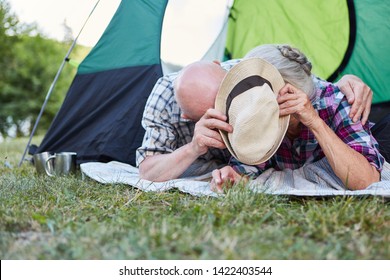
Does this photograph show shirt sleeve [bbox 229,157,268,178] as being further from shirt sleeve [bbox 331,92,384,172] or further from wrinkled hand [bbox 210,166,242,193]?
shirt sleeve [bbox 331,92,384,172]

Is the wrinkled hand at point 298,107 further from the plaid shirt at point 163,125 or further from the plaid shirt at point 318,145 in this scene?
the plaid shirt at point 163,125

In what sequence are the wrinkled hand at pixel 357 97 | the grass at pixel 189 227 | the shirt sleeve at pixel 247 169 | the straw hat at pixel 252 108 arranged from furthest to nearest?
the shirt sleeve at pixel 247 169 → the wrinkled hand at pixel 357 97 → the straw hat at pixel 252 108 → the grass at pixel 189 227

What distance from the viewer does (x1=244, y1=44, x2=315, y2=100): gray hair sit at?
1721mm

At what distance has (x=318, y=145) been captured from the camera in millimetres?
1937

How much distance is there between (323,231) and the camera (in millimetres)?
1193

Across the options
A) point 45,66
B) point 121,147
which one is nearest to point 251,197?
point 121,147

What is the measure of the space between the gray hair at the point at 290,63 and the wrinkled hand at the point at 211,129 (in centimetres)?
27

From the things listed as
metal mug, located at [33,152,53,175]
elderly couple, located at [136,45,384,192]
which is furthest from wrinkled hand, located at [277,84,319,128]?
metal mug, located at [33,152,53,175]

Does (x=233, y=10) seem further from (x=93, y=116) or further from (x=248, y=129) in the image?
(x=248, y=129)

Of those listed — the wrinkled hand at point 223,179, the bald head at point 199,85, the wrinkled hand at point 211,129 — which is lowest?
the wrinkled hand at point 223,179

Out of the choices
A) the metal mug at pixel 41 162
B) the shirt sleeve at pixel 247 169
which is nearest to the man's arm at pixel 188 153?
the shirt sleeve at pixel 247 169

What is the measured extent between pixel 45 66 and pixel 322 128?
31.1 feet

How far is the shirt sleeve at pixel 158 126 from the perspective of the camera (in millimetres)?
1994

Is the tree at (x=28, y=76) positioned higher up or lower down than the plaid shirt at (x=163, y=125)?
lower down
